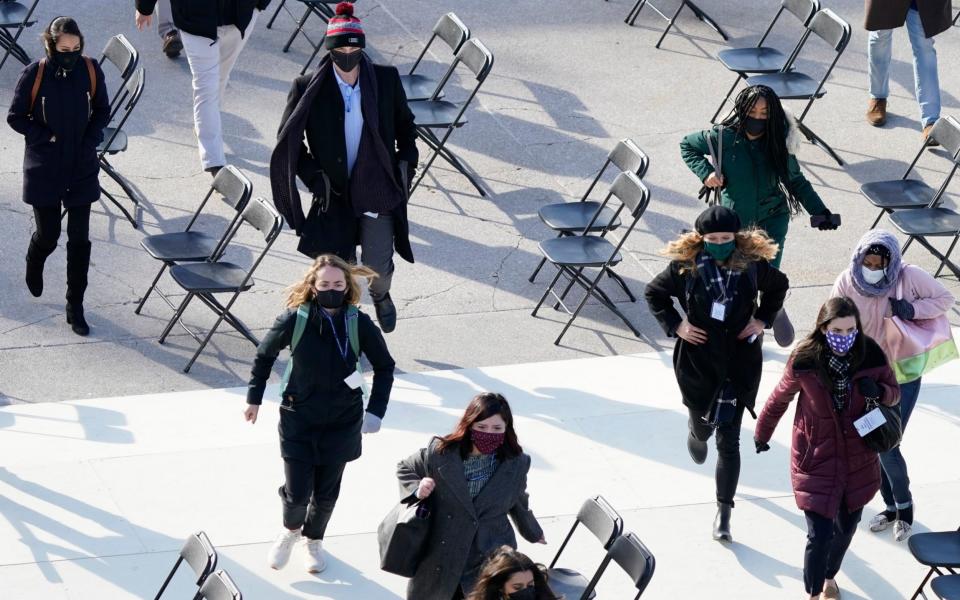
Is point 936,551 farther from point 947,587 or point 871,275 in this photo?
point 871,275

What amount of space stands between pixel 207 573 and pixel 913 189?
232 inches

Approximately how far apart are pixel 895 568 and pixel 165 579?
324 cm

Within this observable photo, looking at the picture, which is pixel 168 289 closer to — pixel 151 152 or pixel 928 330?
pixel 151 152

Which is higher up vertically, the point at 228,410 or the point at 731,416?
the point at 731,416

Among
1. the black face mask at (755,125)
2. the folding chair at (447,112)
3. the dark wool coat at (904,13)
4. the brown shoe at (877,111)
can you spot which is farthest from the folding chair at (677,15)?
the black face mask at (755,125)

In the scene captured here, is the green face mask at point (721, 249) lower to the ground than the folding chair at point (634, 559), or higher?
higher

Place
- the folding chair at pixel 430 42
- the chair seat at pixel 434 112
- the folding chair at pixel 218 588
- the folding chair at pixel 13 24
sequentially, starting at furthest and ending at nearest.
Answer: the folding chair at pixel 13 24 → the folding chair at pixel 430 42 → the chair seat at pixel 434 112 → the folding chair at pixel 218 588

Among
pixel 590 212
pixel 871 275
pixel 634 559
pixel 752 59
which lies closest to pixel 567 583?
pixel 634 559

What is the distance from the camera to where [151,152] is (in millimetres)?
11781

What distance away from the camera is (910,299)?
7.83 meters

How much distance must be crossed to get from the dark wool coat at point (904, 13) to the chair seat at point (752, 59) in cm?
69

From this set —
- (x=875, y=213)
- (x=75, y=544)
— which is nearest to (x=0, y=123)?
(x=75, y=544)

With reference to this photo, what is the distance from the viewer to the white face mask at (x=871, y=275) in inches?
305

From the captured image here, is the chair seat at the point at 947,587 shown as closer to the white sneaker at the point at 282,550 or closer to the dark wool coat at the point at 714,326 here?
the dark wool coat at the point at 714,326
